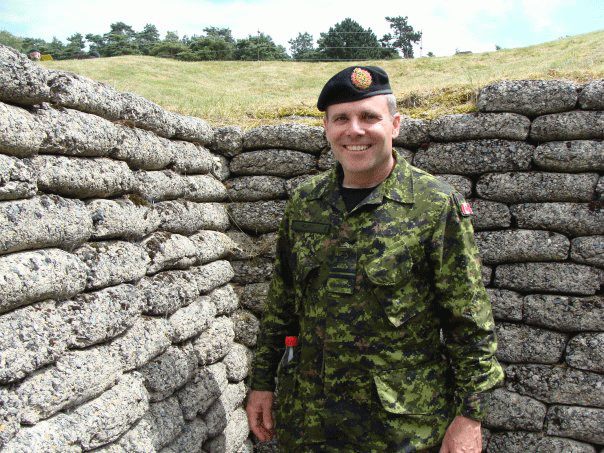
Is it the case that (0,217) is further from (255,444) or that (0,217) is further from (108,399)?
(255,444)

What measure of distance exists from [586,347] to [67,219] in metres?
3.19

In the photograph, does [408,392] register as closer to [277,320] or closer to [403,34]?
[277,320]

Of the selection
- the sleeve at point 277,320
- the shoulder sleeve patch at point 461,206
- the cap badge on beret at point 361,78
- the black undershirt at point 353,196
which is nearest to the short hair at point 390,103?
the cap badge on beret at point 361,78

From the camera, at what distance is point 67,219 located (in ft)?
8.36

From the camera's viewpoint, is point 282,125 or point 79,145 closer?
point 79,145

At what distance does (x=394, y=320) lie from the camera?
2.74m

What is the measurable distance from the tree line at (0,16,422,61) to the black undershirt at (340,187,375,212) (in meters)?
19.8

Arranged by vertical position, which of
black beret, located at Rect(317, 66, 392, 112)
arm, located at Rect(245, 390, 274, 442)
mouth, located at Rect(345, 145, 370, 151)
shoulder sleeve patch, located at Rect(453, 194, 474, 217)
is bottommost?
arm, located at Rect(245, 390, 274, 442)

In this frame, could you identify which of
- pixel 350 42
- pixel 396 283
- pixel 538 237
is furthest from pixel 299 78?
pixel 350 42

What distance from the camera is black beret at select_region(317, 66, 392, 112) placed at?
2.80 m

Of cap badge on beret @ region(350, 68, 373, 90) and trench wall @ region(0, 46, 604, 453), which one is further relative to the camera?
cap badge on beret @ region(350, 68, 373, 90)

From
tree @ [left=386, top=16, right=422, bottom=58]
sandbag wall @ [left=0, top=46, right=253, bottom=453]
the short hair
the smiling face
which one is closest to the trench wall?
sandbag wall @ [left=0, top=46, right=253, bottom=453]

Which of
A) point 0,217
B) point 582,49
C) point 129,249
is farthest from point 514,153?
point 582,49

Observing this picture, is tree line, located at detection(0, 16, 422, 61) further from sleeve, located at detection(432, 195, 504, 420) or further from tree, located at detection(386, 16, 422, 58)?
sleeve, located at detection(432, 195, 504, 420)
